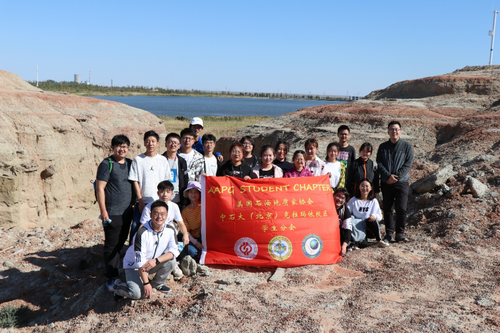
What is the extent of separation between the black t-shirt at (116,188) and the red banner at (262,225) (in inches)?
41.1

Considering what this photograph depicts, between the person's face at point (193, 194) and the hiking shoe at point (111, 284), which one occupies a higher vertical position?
the person's face at point (193, 194)

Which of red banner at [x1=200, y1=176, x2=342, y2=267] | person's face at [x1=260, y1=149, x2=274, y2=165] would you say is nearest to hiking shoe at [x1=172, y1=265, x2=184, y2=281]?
red banner at [x1=200, y1=176, x2=342, y2=267]

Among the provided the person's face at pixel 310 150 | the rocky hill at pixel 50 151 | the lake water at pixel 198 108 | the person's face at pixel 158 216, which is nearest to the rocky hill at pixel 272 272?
the rocky hill at pixel 50 151

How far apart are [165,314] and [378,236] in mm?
3568

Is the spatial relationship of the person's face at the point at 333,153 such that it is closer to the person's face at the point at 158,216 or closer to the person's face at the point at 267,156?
the person's face at the point at 267,156

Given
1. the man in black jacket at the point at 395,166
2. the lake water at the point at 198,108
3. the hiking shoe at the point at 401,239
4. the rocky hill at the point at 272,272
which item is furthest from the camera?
the lake water at the point at 198,108

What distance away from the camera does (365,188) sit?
20.7ft

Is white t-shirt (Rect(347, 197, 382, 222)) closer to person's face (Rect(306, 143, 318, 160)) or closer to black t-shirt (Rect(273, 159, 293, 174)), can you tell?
person's face (Rect(306, 143, 318, 160))

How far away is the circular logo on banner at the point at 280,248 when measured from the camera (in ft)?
18.9

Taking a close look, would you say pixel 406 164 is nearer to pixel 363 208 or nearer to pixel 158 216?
pixel 363 208

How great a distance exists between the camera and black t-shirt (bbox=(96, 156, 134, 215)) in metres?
5.22

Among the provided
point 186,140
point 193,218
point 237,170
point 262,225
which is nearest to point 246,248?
point 262,225

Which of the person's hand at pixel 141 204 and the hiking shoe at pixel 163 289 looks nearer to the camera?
the hiking shoe at pixel 163 289

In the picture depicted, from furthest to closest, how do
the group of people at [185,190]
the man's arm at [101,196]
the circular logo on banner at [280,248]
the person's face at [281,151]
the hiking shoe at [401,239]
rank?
the hiking shoe at [401,239], the person's face at [281,151], the circular logo on banner at [280,248], the man's arm at [101,196], the group of people at [185,190]
